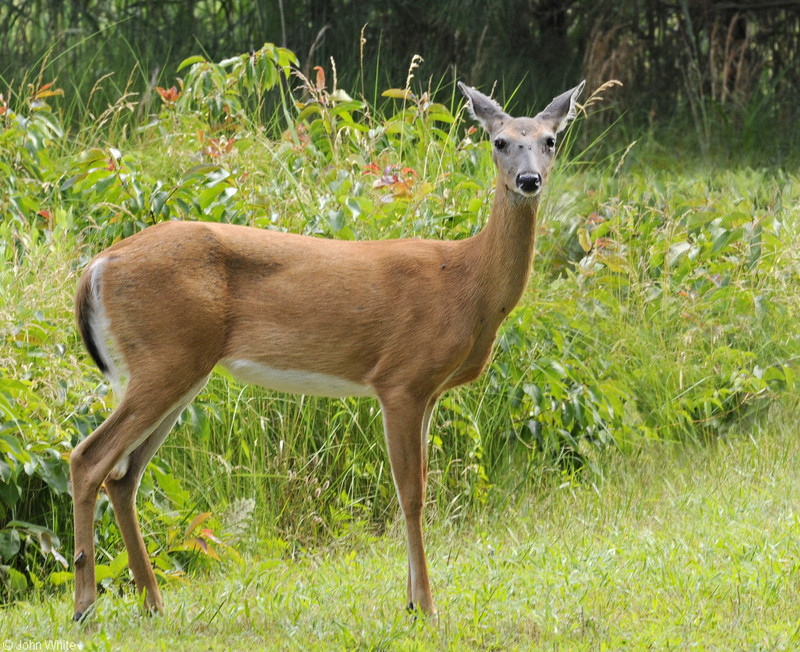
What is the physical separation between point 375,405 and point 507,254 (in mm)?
1568

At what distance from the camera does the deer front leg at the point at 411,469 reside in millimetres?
3900

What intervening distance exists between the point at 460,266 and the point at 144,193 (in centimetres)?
206

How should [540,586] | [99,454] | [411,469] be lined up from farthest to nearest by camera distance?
[540,586]
[411,469]
[99,454]

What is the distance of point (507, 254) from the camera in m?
3.93

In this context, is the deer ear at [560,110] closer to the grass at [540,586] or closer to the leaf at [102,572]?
the grass at [540,586]

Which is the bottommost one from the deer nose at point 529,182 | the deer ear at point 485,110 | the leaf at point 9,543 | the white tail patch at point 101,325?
the leaf at point 9,543

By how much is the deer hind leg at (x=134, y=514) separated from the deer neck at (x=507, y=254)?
38.8 inches

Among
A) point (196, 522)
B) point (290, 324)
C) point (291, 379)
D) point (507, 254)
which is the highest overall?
point (507, 254)

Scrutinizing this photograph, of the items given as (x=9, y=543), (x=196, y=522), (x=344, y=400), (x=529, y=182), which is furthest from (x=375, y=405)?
(x=529, y=182)

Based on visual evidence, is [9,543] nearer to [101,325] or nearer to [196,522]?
[196,522]

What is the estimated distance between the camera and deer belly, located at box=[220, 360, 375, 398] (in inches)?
156

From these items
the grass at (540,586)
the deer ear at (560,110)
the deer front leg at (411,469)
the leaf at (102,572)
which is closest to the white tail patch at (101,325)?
the leaf at (102,572)

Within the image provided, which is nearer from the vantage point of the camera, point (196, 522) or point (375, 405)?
Answer: point (196, 522)

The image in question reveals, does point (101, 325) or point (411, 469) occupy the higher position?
point (101, 325)
